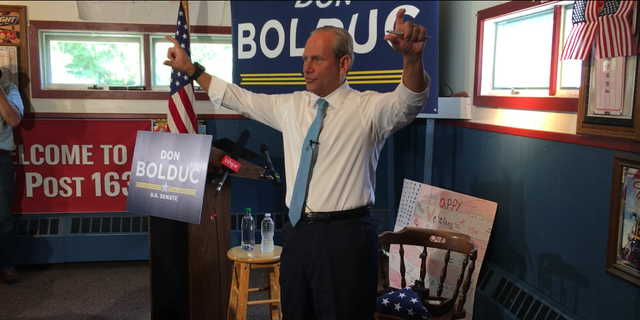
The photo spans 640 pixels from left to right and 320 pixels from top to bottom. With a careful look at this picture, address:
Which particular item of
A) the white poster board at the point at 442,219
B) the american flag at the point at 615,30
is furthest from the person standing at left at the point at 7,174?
the american flag at the point at 615,30

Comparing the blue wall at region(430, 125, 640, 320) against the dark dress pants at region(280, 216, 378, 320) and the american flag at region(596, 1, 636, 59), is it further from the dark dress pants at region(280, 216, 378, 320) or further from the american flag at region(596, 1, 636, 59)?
the dark dress pants at region(280, 216, 378, 320)

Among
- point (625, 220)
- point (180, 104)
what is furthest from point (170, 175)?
point (625, 220)

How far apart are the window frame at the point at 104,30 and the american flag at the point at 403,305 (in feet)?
8.99

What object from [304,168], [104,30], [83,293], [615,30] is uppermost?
[104,30]

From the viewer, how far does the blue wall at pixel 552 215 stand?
228 cm

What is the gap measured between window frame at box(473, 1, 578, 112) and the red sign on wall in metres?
2.68

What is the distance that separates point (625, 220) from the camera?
6.99 feet

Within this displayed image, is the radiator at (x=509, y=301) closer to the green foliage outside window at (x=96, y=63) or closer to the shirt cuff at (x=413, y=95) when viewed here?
the shirt cuff at (x=413, y=95)

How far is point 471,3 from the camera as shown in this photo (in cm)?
349

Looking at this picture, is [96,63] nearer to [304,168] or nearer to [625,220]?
[304,168]

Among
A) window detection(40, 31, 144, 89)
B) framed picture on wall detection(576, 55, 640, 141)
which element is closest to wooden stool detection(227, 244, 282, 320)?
framed picture on wall detection(576, 55, 640, 141)

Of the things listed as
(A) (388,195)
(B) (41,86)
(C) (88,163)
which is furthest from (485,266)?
(B) (41,86)

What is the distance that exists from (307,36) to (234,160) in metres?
1.51

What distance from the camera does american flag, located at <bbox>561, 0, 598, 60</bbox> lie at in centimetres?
222
